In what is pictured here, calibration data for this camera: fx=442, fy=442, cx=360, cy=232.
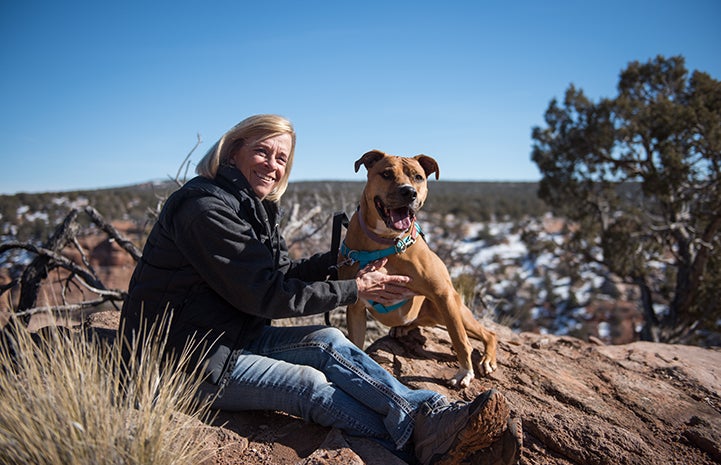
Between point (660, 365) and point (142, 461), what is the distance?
438cm

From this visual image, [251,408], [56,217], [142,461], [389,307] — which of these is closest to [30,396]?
[142,461]

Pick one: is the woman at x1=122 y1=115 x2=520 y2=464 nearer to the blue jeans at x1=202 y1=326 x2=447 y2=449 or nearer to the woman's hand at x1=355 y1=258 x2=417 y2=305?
the blue jeans at x1=202 y1=326 x2=447 y2=449

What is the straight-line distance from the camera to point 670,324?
39.7 ft

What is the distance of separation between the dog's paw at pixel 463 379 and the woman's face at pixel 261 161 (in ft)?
6.38

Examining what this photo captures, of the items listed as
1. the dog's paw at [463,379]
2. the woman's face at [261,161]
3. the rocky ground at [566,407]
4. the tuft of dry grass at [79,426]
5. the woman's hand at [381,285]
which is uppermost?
the woman's face at [261,161]

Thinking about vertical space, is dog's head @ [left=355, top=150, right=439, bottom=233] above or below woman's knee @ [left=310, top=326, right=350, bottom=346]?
above

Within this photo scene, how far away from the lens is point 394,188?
10.5 ft

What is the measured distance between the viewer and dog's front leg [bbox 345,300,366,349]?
355cm

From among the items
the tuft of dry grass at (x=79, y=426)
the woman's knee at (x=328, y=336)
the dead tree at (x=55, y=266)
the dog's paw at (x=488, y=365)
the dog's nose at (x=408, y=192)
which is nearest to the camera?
the tuft of dry grass at (x=79, y=426)

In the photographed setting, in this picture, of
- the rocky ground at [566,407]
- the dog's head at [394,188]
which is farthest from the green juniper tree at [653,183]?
the dog's head at [394,188]

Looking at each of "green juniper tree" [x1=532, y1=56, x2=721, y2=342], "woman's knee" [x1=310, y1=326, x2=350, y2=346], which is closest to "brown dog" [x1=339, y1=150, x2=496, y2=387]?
"woman's knee" [x1=310, y1=326, x2=350, y2=346]

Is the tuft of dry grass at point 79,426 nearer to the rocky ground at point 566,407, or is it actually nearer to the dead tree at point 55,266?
the rocky ground at point 566,407

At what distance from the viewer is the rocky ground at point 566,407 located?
245 centimetres

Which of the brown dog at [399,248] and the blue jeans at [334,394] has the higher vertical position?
the brown dog at [399,248]
